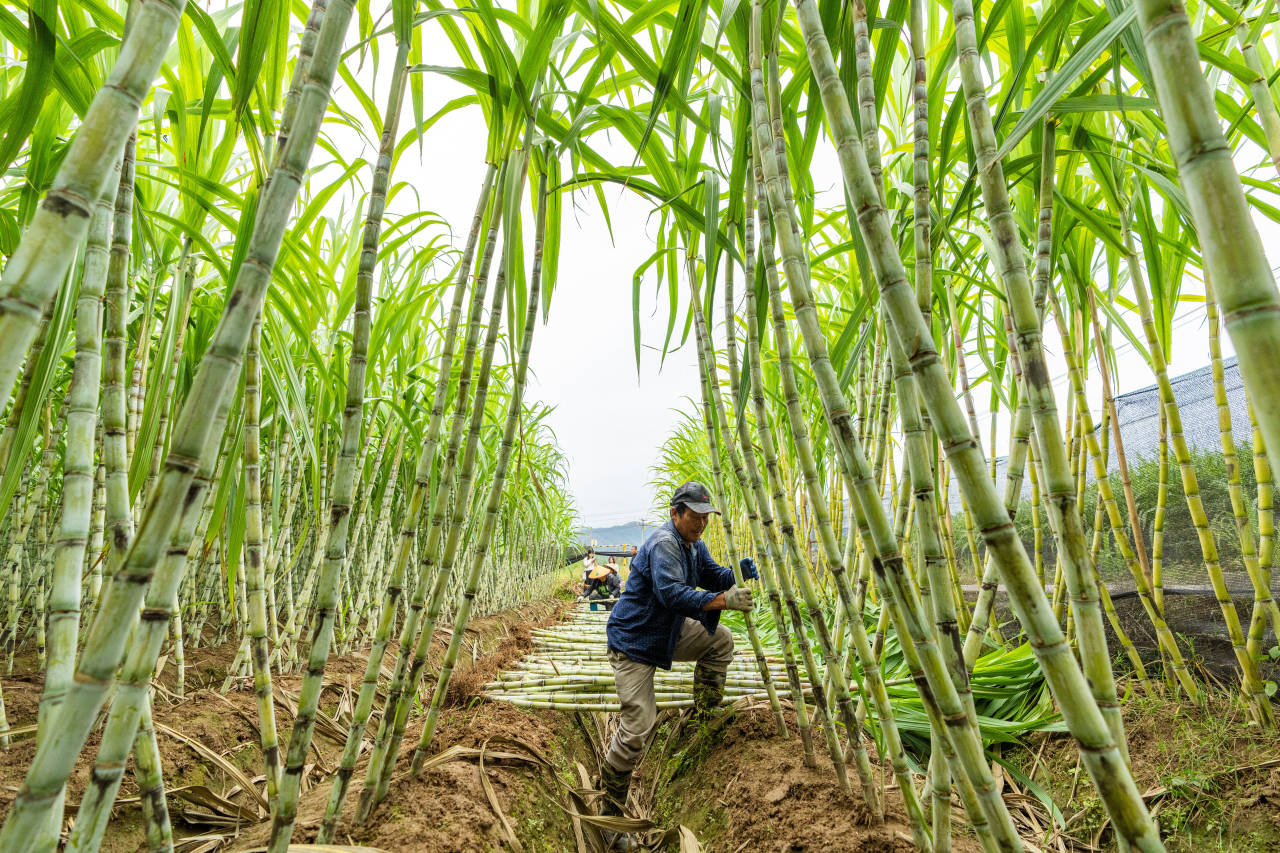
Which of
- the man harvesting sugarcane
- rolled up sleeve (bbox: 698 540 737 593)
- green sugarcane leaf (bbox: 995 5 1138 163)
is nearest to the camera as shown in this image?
green sugarcane leaf (bbox: 995 5 1138 163)

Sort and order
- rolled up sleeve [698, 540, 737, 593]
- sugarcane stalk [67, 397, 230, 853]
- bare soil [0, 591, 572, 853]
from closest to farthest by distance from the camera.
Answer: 1. sugarcane stalk [67, 397, 230, 853]
2. bare soil [0, 591, 572, 853]
3. rolled up sleeve [698, 540, 737, 593]

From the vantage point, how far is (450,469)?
45.4 inches

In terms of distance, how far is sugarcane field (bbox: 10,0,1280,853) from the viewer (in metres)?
0.46

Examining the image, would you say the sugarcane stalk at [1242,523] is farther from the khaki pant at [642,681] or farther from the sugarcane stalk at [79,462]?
the sugarcane stalk at [79,462]

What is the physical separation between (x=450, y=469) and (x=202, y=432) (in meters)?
0.73

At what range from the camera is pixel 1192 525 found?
2.56 m

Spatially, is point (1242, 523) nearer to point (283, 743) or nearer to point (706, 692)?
point (706, 692)

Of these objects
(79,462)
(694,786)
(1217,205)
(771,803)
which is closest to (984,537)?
(1217,205)

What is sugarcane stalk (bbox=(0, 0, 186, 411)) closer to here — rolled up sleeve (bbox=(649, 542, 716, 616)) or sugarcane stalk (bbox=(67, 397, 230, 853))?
sugarcane stalk (bbox=(67, 397, 230, 853))

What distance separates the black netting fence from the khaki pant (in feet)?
4.12

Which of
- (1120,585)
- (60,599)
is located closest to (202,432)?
(60,599)

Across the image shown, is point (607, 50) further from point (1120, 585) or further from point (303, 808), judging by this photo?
point (1120, 585)

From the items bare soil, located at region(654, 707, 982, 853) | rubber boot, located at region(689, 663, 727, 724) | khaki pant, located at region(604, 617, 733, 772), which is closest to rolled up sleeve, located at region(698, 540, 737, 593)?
khaki pant, located at region(604, 617, 733, 772)

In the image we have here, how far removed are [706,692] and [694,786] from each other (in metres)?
0.40
